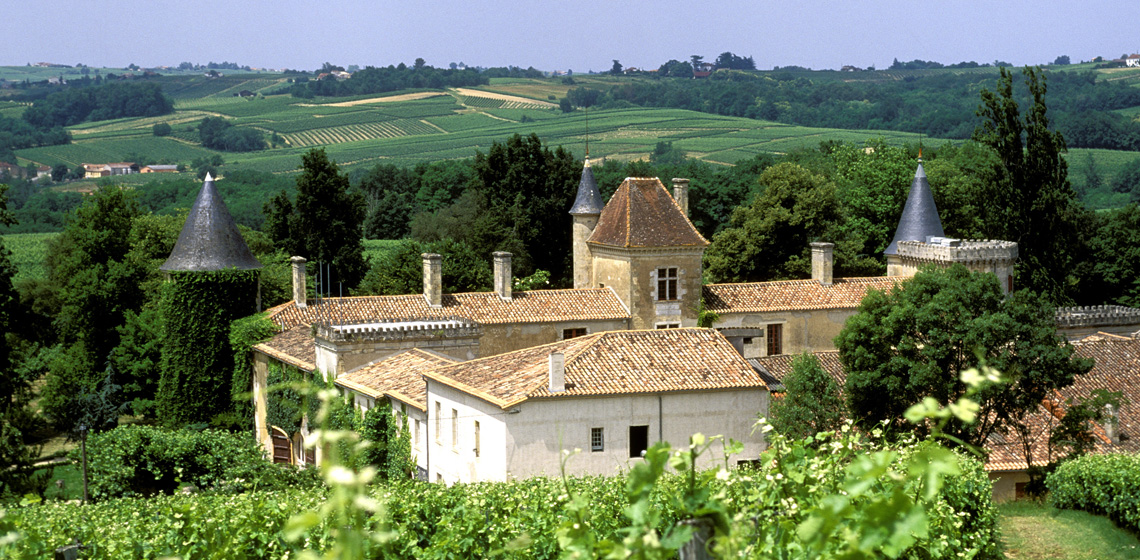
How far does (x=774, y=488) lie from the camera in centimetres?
917

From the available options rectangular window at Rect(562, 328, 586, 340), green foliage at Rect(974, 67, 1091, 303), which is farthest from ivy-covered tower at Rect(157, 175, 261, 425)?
green foliage at Rect(974, 67, 1091, 303)

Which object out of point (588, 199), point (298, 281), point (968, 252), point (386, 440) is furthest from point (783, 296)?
point (386, 440)

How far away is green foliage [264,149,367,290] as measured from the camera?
55875 mm

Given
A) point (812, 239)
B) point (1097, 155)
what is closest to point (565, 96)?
point (1097, 155)

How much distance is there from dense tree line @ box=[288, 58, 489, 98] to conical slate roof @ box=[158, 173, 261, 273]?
137 metres

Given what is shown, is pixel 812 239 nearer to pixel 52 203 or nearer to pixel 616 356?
pixel 616 356

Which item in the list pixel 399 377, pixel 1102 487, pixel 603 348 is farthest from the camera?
pixel 399 377

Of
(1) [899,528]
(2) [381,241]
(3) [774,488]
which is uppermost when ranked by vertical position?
(1) [899,528]

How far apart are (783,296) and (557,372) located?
17273mm

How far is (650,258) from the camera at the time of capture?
41.1m

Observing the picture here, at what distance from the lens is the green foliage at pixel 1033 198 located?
50.2 meters

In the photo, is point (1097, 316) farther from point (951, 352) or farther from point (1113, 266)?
point (951, 352)

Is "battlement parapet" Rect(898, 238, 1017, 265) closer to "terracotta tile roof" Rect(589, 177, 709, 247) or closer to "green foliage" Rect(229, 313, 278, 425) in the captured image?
"terracotta tile roof" Rect(589, 177, 709, 247)

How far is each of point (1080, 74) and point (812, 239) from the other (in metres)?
131
